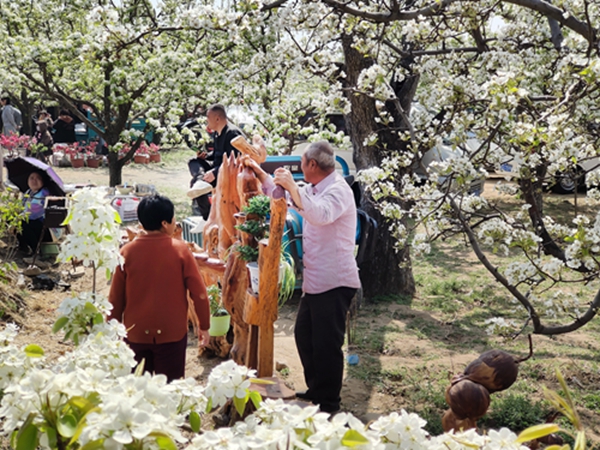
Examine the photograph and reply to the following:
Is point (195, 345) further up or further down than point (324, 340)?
A: further down

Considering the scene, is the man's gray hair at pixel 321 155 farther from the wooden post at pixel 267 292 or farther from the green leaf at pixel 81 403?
the green leaf at pixel 81 403

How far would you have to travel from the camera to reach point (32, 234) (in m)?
9.15

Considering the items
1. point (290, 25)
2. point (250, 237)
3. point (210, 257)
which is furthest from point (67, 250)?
point (290, 25)

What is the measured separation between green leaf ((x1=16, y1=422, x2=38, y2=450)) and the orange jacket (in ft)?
7.63

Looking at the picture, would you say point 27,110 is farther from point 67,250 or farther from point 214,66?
point 67,250

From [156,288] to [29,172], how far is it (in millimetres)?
5879

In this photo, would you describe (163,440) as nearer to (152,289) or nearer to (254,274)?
(152,289)

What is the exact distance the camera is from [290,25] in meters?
6.13

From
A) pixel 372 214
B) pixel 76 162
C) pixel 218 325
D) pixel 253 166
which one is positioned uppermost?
pixel 76 162

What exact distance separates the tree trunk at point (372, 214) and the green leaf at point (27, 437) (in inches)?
255

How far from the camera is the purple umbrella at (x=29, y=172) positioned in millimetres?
8891

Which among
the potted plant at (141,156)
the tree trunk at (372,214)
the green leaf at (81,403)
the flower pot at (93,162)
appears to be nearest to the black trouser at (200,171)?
the tree trunk at (372,214)

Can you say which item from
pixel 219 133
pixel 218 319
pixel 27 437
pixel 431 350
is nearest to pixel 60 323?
pixel 27 437

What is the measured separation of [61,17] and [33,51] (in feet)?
10.3
